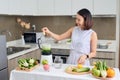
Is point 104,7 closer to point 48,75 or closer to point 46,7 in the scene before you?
point 46,7

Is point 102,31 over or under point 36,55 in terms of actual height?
over

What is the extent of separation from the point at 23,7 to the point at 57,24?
94 cm

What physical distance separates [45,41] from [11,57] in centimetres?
142

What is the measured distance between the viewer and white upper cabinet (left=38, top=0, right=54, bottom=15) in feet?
13.0

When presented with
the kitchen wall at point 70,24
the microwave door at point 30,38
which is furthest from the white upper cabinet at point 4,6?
the kitchen wall at point 70,24

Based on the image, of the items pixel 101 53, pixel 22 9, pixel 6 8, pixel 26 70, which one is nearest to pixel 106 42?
pixel 101 53

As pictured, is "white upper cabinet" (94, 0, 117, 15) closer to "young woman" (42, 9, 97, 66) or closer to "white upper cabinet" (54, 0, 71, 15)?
"white upper cabinet" (54, 0, 71, 15)

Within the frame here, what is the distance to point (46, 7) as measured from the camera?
4.02m

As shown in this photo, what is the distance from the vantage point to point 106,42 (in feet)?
13.1

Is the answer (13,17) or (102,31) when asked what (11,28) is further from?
(102,31)

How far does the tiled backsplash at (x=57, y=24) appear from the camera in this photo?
384cm

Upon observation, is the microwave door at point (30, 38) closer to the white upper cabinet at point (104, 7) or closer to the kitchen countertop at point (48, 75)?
the white upper cabinet at point (104, 7)

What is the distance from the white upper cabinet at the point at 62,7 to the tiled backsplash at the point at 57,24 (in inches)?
14.7

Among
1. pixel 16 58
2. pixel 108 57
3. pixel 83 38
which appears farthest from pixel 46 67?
pixel 108 57
